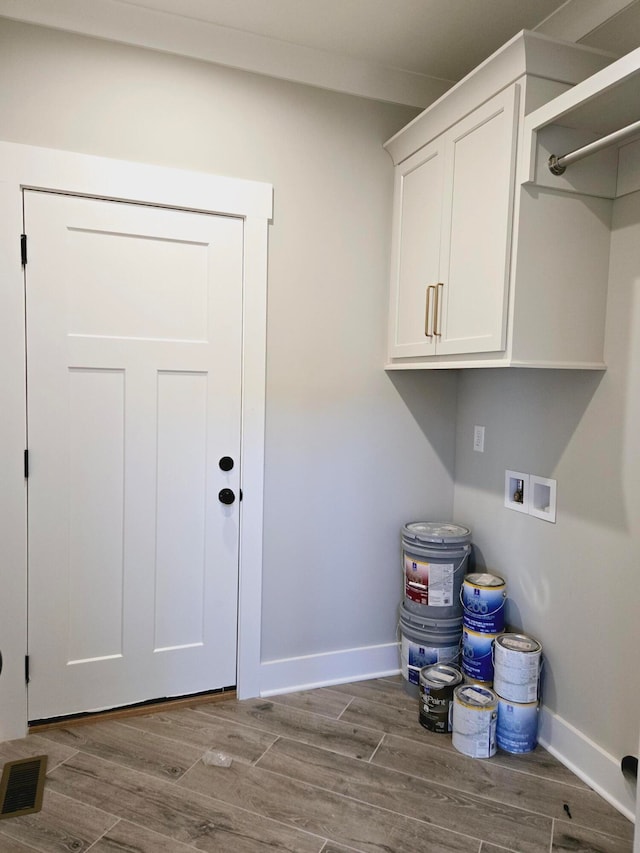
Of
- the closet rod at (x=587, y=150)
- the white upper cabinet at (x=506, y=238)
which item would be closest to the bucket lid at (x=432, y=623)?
the white upper cabinet at (x=506, y=238)

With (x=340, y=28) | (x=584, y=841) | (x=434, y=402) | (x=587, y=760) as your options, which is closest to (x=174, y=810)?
(x=584, y=841)

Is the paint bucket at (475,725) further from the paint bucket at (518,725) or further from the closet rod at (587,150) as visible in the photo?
the closet rod at (587,150)

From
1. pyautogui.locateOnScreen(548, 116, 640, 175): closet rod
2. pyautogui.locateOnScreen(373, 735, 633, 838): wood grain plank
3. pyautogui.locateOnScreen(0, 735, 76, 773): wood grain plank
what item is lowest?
pyautogui.locateOnScreen(0, 735, 76, 773): wood grain plank

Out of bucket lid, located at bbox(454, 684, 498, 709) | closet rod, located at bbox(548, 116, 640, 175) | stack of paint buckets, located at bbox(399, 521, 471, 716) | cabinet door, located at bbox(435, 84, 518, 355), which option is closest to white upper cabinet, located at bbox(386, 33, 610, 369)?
cabinet door, located at bbox(435, 84, 518, 355)

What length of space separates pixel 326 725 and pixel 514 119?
2.35 meters

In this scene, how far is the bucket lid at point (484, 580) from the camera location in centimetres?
241

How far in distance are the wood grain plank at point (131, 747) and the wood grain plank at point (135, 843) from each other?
9.7 inches

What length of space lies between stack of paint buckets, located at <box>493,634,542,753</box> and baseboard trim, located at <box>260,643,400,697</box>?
2.26ft

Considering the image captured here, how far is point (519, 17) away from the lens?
2145 millimetres

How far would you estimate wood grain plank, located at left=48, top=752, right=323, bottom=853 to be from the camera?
1762 mm

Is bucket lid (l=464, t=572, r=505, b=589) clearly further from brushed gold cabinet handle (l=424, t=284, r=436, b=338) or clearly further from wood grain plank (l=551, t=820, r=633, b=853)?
brushed gold cabinet handle (l=424, t=284, r=436, b=338)

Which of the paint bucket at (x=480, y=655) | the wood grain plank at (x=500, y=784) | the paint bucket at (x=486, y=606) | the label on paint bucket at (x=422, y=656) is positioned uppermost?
the paint bucket at (x=486, y=606)

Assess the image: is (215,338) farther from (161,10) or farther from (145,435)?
(161,10)

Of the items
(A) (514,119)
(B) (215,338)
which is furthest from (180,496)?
(A) (514,119)
